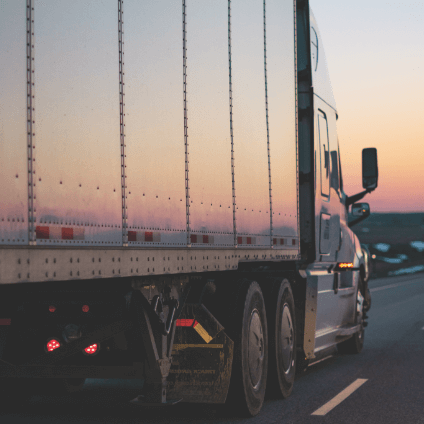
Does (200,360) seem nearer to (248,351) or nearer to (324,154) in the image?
(248,351)

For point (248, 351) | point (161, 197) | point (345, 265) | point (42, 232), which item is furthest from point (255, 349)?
point (42, 232)

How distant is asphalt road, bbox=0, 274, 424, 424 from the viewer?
7289mm

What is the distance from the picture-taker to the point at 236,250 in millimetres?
6973

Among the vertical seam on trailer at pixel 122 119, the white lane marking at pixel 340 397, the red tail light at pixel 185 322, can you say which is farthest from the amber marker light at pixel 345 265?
the vertical seam on trailer at pixel 122 119

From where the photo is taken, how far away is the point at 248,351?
288 inches

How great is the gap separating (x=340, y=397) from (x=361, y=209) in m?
4.05

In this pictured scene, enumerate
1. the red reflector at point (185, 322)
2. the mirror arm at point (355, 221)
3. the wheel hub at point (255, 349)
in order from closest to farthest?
the red reflector at point (185, 322), the wheel hub at point (255, 349), the mirror arm at point (355, 221)

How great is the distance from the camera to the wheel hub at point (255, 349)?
745cm

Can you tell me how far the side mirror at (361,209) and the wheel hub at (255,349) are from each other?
4465mm

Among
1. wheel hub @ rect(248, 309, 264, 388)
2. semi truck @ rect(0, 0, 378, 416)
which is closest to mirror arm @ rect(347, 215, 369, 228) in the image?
semi truck @ rect(0, 0, 378, 416)

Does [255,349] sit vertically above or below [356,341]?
above

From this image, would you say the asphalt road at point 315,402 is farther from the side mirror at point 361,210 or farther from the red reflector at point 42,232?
the red reflector at point 42,232

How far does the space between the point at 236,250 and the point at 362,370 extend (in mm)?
4149

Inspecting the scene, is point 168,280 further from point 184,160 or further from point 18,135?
point 18,135
